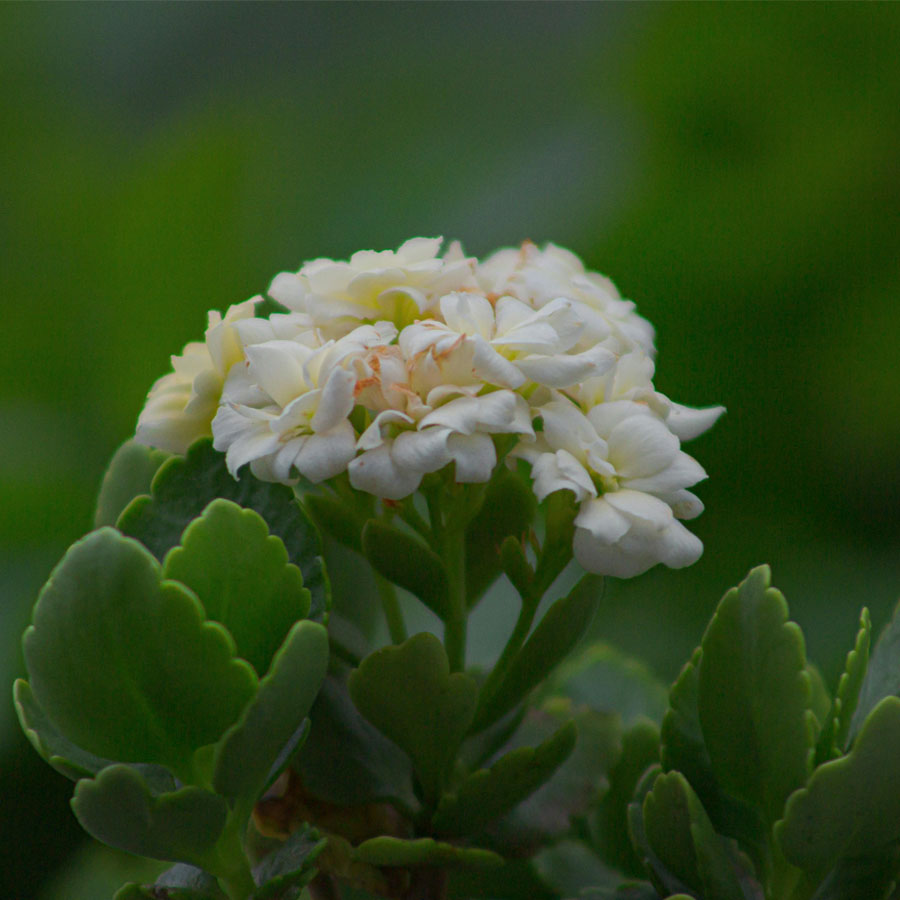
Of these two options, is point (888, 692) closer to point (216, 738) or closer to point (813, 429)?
point (216, 738)

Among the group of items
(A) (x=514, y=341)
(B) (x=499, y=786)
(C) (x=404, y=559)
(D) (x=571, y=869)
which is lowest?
(D) (x=571, y=869)

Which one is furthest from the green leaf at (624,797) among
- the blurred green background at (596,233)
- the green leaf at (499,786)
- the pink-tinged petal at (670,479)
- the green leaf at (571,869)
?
the blurred green background at (596,233)

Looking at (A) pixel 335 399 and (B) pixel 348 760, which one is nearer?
(A) pixel 335 399

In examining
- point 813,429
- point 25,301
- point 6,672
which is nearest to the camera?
point 6,672

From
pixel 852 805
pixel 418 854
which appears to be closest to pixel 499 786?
pixel 418 854

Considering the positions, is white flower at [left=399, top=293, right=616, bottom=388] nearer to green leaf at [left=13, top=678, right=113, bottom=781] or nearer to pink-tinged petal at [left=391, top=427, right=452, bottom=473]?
pink-tinged petal at [left=391, top=427, right=452, bottom=473]

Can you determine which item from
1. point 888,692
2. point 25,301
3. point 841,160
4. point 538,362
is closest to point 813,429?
point 841,160

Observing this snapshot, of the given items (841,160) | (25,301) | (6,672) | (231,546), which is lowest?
(6,672)

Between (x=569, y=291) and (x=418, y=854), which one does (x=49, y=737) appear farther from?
(x=569, y=291)
